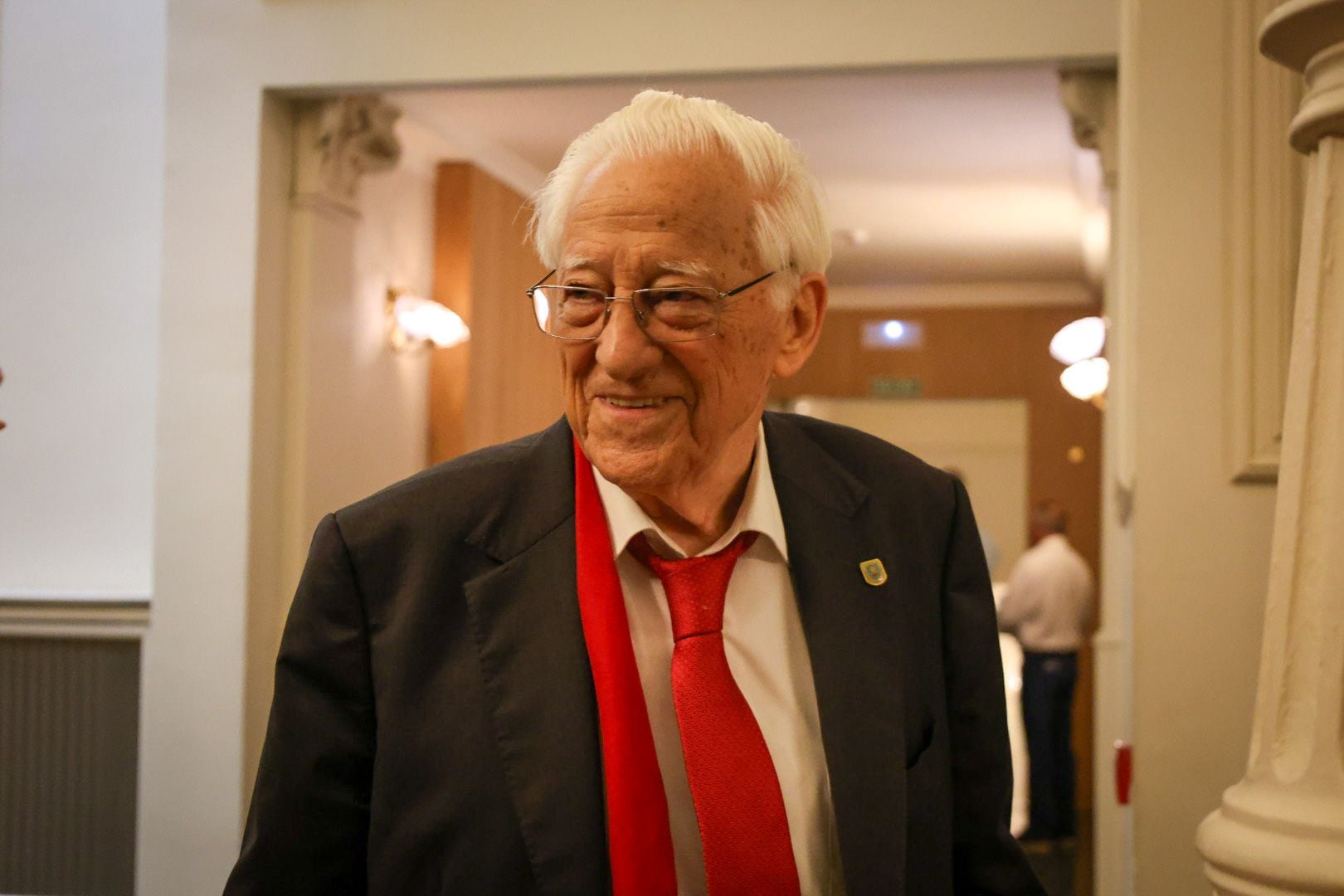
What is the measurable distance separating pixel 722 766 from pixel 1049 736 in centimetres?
634

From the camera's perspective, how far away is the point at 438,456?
609 cm

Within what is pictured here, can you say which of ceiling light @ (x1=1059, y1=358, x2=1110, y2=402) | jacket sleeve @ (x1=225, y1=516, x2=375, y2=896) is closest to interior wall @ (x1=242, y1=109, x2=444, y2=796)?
jacket sleeve @ (x1=225, y1=516, x2=375, y2=896)

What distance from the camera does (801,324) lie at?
5.26ft

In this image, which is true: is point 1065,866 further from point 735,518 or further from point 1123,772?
point 735,518

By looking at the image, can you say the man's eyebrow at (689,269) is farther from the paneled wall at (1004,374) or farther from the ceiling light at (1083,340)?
the paneled wall at (1004,374)

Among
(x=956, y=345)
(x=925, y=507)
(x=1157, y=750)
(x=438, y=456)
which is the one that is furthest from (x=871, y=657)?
(x=956, y=345)

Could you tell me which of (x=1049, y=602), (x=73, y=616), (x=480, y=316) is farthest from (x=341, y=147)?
(x=1049, y=602)

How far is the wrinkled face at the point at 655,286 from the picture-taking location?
4.50 feet

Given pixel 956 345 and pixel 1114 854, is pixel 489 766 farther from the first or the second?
pixel 956 345

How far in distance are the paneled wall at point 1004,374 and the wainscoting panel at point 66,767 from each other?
24.1ft

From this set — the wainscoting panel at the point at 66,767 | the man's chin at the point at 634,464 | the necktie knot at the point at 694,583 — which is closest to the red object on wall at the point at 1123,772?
the necktie knot at the point at 694,583

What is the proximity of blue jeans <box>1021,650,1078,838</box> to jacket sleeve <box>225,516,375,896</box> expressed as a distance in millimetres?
6349

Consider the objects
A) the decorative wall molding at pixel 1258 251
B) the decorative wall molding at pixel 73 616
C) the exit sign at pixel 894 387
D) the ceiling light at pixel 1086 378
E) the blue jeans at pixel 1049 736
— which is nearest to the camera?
the decorative wall molding at pixel 1258 251

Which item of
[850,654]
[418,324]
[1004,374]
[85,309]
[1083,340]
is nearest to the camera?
[850,654]
